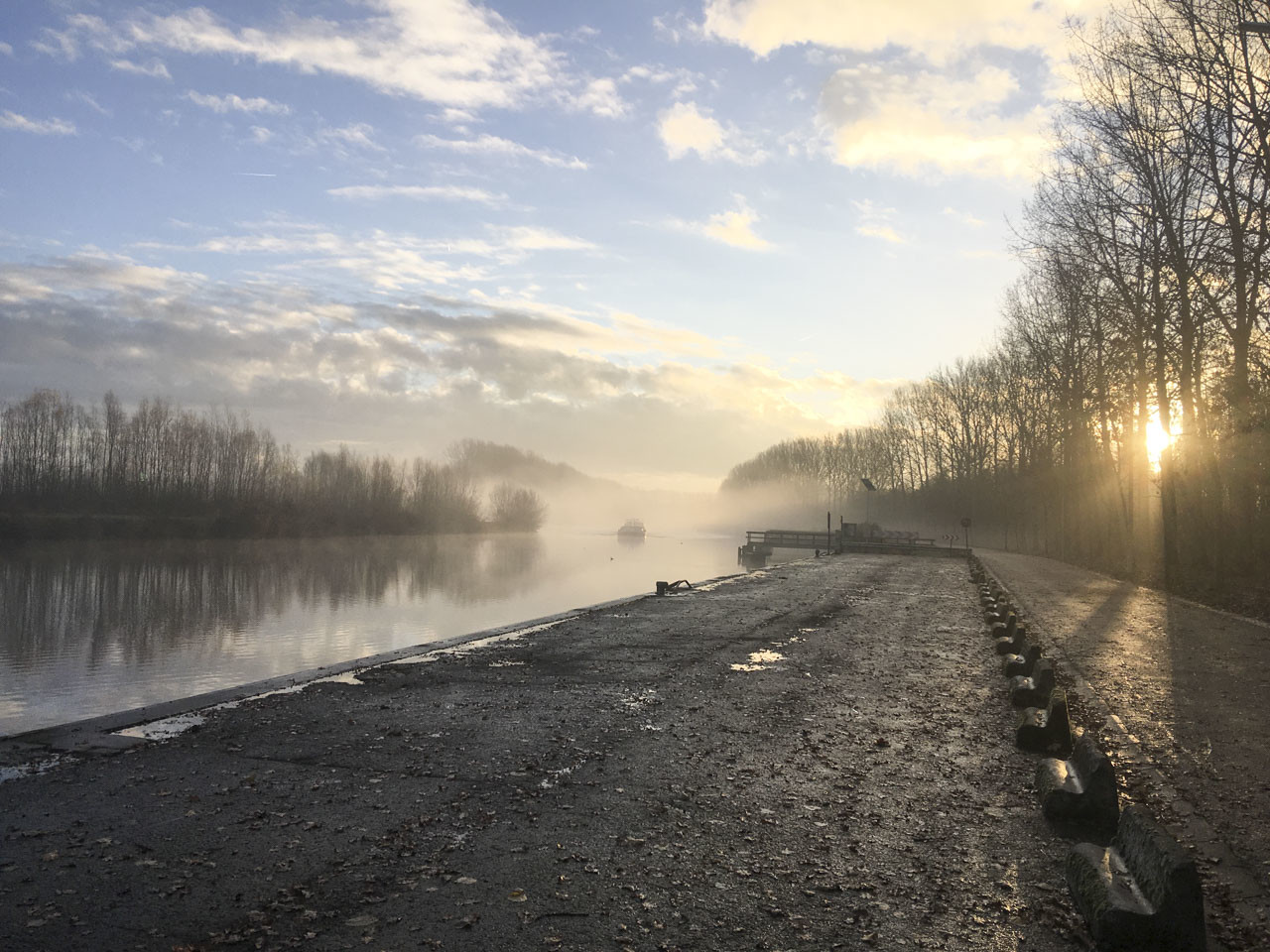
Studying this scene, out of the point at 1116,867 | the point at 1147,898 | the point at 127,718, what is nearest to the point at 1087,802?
the point at 1116,867

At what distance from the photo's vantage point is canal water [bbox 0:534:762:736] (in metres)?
14.2

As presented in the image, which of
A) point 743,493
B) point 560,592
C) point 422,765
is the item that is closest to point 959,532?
point 560,592

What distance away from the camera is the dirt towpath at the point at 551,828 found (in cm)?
382

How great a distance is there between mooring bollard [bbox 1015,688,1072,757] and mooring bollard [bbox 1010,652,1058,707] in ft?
4.73

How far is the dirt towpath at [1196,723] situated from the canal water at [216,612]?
10680 millimetres

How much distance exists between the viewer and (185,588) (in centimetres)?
3130

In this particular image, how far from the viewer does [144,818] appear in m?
5.06

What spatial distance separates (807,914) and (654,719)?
13.2 ft

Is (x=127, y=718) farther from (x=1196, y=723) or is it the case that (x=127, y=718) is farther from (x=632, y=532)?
(x=632, y=532)

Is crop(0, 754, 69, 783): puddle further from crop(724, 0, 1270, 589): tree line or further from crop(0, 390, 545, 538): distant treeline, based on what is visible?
crop(0, 390, 545, 538): distant treeline

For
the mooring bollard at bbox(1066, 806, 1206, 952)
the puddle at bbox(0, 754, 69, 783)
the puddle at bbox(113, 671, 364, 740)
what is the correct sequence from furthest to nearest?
the puddle at bbox(113, 671, 364, 740) < the puddle at bbox(0, 754, 69, 783) < the mooring bollard at bbox(1066, 806, 1206, 952)

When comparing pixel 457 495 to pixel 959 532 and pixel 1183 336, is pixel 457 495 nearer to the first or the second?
pixel 959 532

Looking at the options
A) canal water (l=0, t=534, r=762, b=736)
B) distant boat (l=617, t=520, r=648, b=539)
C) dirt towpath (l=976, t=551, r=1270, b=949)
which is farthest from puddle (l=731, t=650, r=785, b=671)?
distant boat (l=617, t=520, r=648, b=539)

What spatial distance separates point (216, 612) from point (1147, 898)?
24.5m
